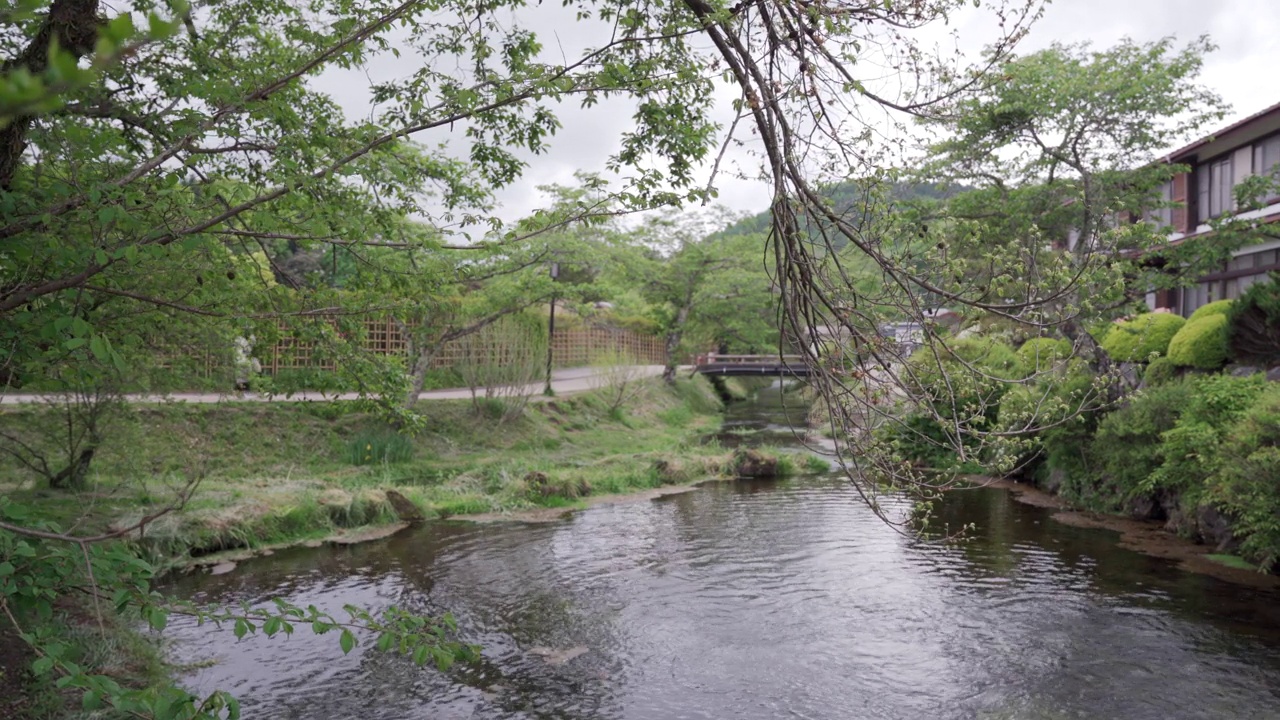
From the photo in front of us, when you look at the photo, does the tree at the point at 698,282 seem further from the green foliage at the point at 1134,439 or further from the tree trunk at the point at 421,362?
the green foliage at the point at 1134,439

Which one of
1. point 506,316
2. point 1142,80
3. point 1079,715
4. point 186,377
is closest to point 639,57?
point 1079,715

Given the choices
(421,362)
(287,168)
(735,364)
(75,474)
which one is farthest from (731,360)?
(287,168)

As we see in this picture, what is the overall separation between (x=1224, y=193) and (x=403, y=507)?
23497 mm

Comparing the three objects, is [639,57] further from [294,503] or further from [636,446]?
[636,446]

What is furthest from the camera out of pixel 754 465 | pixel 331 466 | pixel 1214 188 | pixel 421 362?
pixel 1214 188

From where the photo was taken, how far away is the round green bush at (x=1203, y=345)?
14828 millimetres

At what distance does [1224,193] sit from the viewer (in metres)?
23.8

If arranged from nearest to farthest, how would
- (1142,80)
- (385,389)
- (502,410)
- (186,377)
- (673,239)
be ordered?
(385,389), (186,377), (1142,80), (502,410), (673,239)

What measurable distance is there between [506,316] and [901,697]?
639 inches

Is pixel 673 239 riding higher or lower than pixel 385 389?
higher

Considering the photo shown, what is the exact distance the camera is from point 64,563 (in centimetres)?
391

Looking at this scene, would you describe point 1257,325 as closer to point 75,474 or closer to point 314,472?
point 314,472

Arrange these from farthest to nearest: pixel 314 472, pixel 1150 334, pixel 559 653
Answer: pixel 1150 334 → pixel 314 472 → pixel 559 653

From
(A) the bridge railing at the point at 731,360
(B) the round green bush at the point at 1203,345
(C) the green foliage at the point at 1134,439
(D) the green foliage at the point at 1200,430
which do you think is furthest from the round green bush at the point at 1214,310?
(A) the bridge railing at the point at 731,360
